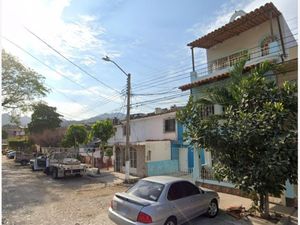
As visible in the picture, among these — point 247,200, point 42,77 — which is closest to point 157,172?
point 247,200

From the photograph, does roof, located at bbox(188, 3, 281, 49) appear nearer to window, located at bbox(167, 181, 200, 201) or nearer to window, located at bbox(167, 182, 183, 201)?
window, located at bbox(167, 181, 200, 201)

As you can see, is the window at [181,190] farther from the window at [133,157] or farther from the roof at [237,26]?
the window at [133,157]

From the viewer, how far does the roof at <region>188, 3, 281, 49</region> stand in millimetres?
12211

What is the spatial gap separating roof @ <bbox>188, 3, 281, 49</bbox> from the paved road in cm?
913

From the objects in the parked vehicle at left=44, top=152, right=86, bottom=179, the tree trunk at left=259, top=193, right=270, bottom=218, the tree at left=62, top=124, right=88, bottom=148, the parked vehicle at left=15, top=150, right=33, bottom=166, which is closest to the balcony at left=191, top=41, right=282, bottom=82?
the tree trunk at left=259, top=193, right=270, bottom=218

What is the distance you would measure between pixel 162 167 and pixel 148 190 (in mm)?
13173

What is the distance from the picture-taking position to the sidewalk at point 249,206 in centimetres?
850

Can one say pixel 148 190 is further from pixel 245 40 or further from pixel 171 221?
pixel 245 40

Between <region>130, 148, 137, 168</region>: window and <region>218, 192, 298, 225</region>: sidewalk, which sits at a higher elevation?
<region>130, 148, 137, 168</region>: window

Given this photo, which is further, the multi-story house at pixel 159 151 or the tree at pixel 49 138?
the tree at pixel 49 138

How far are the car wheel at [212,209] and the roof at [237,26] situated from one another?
8.78m

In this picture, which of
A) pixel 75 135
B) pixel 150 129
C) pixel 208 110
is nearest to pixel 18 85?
pixel 75 135

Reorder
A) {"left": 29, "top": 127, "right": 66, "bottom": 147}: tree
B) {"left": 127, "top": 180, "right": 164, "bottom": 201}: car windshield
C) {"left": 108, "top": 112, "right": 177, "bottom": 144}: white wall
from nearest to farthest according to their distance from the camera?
{"left": 127, "top": 180, "right": 164, "bottom": 201}: car windshield, {"left": 108, "top": 112, "right": 177, "bottom": 144}: white wall, {"left": 29, "top": 127, "right": 66, "bottom": 147}: tree

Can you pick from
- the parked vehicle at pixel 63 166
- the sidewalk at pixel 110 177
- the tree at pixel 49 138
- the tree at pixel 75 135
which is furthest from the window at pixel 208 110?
the tree at pixel 49 138
